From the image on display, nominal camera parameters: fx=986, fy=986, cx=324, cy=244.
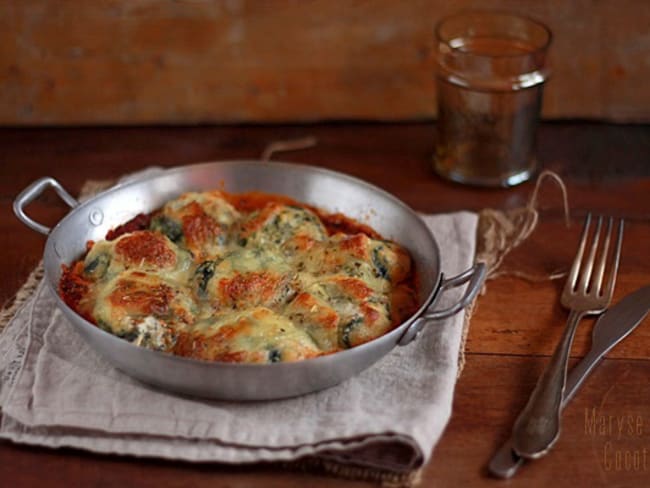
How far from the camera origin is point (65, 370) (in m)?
1.46

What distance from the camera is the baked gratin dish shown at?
1406mm

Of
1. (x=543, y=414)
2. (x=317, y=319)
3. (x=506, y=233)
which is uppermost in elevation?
(x=317, y=319)

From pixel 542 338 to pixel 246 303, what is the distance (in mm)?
497

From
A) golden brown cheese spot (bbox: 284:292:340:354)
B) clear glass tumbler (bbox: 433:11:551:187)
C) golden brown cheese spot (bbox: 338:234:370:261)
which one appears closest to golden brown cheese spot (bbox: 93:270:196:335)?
golden brown cheese spot (bbox: 284:292:340:354)

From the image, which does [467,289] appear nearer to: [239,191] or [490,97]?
[239,191]

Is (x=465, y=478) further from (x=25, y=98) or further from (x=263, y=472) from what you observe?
(x=25, y=98)

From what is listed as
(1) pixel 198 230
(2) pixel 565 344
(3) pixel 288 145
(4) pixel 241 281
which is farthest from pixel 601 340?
(3) pixel 288 145

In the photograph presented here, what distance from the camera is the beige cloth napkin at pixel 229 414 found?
1.32 meters

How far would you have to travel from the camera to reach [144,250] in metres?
1.59

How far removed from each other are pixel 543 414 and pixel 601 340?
0.26 m

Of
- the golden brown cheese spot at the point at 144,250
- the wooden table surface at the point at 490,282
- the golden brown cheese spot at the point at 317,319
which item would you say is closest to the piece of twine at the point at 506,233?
the wooden table surface at the point at 490,282

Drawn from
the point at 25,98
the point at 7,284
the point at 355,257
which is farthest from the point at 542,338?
the point at 25,98

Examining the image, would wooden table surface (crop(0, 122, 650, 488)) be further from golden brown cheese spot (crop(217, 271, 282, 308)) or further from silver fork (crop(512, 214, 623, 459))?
golden brown cheese spot (crop(217, 271, 282, 308))

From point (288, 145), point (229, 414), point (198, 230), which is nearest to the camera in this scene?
point (229, 414)
